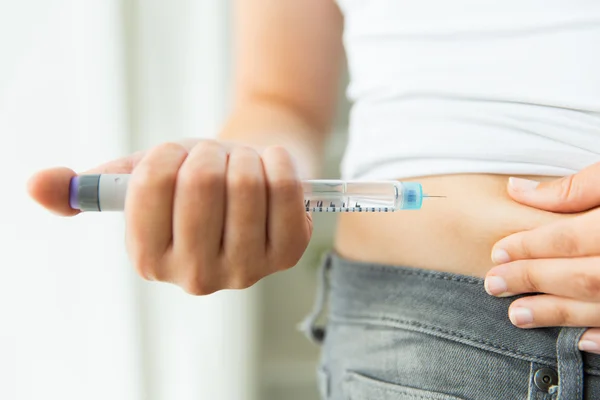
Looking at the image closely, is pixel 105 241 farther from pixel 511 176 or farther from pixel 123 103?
pixel 511 176

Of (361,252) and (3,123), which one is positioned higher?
(3,123)

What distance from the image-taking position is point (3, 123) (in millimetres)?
566

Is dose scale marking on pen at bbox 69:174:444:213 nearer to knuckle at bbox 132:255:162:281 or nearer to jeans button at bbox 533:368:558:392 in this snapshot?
knuckle at bbox 132:255:162:281

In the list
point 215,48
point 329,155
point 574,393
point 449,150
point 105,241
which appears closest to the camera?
point 574,393

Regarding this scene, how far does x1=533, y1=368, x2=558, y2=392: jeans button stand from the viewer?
20.3 inches

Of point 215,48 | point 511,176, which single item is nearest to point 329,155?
point 215,48

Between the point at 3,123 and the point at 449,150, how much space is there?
1.56ft

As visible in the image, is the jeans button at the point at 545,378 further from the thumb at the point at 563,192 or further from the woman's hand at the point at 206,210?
the woman's hand at the point at 206,210

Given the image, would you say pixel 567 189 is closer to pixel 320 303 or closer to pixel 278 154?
pixel 278 154

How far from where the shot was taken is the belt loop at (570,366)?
0.50 metres

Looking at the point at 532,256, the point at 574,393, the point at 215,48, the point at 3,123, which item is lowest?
the point at 574,393

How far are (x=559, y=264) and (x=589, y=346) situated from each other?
8 cm

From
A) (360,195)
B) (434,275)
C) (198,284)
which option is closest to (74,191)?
(198,284)

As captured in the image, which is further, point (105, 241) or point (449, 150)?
point (105, 241)
